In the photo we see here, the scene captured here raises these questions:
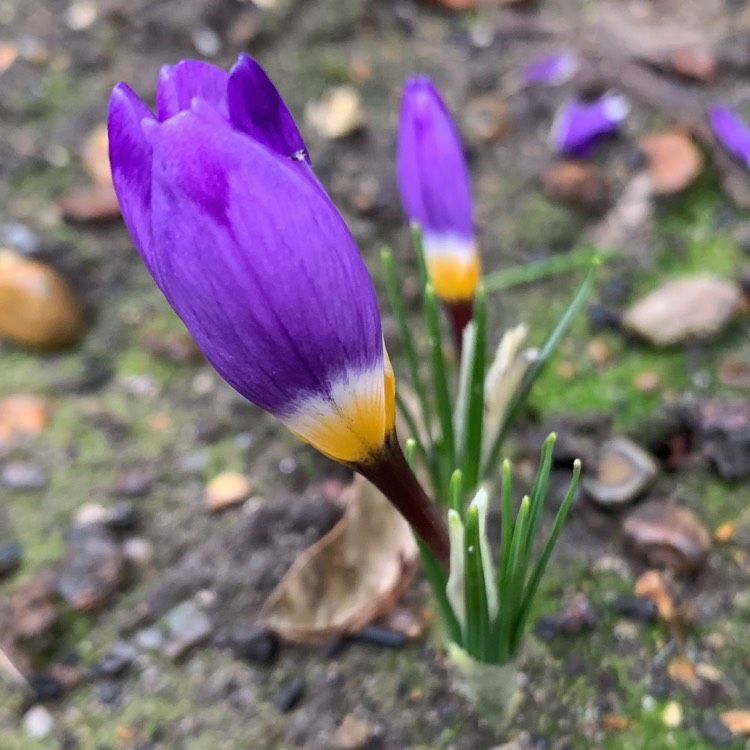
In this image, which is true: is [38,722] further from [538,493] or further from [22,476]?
[538,493]

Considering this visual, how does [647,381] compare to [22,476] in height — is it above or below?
below

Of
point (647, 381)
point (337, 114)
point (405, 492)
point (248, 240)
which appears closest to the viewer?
point (248, 240)

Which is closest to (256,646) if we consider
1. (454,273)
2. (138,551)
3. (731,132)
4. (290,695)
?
(290,695)

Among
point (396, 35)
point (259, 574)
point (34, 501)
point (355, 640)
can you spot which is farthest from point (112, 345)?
point (396, 35)

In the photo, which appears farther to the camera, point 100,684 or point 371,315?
point 100,684

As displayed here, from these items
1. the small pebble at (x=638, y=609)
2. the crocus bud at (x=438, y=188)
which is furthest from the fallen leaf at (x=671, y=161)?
the small pebble at (x=638, y=609)

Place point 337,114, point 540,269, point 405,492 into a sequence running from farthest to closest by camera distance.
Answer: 1. point 337,114
2. point 540,269
3. point 405,492

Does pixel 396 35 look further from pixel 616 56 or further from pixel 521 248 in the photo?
pixel 521 248
